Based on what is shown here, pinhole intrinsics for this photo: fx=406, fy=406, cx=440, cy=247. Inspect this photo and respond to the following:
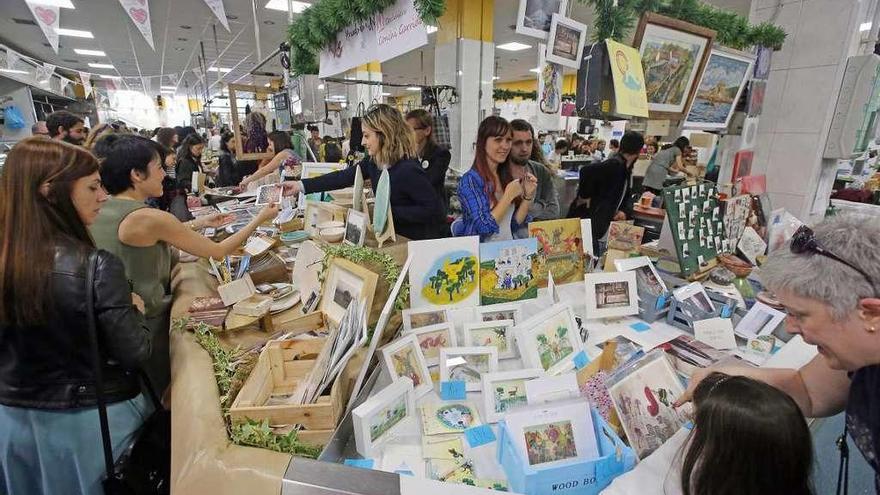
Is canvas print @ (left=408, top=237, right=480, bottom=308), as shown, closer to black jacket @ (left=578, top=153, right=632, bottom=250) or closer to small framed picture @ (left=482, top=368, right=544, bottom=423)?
small framed picture @ (left=482, top=368, right=544, bottom=423)

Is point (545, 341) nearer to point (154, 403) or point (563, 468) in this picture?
point (563, 468)

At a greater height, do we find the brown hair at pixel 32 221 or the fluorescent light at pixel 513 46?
the fluorescent light at pixel 513 46

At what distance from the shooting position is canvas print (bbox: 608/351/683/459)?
3.47ft

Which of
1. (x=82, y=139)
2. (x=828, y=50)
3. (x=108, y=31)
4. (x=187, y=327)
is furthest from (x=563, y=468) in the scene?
(x=108, y=31)

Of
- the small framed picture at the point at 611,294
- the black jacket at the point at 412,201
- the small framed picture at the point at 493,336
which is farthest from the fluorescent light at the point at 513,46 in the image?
Answer: the small framed picture at the point at 493,336

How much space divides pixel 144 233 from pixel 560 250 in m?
1.82

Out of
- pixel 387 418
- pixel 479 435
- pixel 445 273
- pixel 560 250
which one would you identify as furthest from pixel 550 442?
pixel 560 250

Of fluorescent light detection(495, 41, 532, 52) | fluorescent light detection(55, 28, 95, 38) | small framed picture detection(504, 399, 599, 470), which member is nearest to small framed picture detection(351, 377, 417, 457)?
small framed picture detection(504, 399, 599, 470)

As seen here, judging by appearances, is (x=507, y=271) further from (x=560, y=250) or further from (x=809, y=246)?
(x=809, y=246)

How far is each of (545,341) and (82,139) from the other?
18.1 ft

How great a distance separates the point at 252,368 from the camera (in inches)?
56.1

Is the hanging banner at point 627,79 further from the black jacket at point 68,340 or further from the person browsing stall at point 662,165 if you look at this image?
the person browsing stall at point 662,165

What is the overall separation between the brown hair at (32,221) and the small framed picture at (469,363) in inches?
46.4

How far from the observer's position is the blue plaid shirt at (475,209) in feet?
6.42
